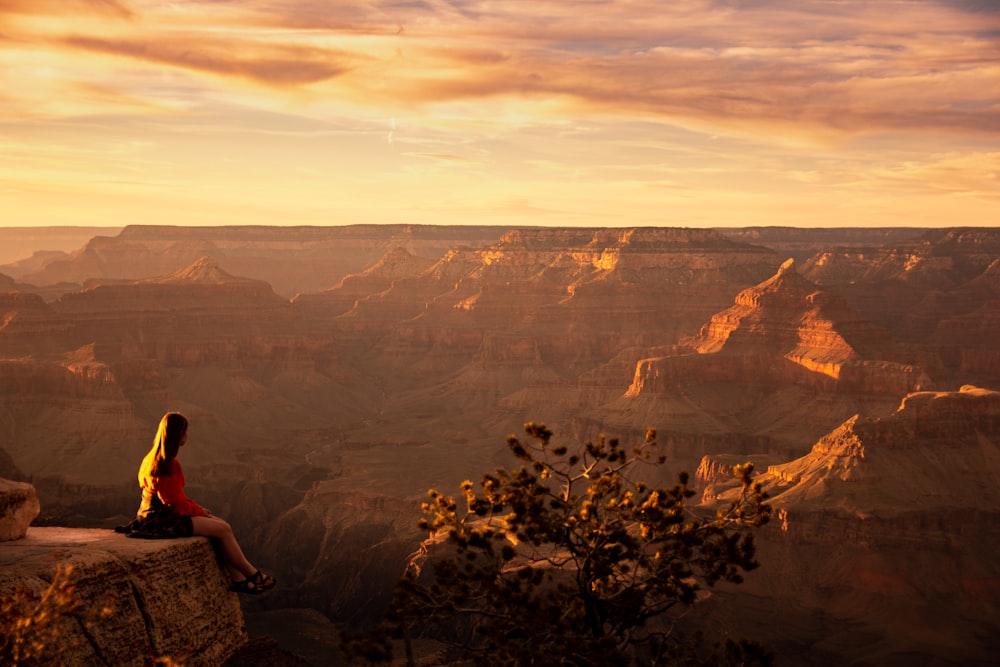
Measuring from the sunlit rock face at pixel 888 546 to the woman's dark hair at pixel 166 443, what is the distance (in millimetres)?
56362

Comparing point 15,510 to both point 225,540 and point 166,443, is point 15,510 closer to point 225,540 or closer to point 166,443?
point 166,443

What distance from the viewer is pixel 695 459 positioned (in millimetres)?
127375

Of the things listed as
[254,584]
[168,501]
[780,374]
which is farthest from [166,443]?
[780,374]

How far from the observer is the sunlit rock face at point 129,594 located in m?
17.2

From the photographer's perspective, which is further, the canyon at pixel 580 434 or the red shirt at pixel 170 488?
the canyon at pixel 580 434

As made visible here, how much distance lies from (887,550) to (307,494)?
6024 centimetres

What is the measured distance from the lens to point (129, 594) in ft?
60.1

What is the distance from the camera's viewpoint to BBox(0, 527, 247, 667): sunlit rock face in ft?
56.5

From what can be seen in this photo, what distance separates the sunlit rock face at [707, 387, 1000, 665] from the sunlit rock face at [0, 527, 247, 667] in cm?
5524

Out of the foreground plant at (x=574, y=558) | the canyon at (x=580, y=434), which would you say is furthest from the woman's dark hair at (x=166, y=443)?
the canyon at (x=580, y=434)

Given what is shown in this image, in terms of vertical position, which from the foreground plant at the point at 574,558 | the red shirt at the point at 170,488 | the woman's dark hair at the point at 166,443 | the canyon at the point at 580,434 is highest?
the woman's dark hair at the point at 166,443

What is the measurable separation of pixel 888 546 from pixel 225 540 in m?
71.3

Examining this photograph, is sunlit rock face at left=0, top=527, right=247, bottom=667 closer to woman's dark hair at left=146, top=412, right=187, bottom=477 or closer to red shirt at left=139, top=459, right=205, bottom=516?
red shirt at left=139, top=459, right=205, bottom=516

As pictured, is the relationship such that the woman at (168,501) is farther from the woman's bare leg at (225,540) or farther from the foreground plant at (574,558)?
the foreground plant at (574,558)
